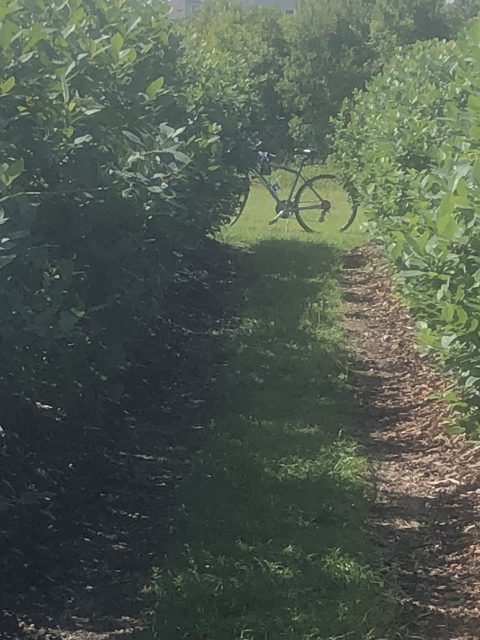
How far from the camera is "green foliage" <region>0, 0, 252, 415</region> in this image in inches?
154

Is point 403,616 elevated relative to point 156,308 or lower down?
lower down

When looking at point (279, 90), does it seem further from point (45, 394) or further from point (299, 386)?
point (45, 394)

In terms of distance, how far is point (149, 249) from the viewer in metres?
5.95

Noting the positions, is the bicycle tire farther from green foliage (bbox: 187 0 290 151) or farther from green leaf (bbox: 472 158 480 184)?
green leaf (bbox: 472 158 480 184)

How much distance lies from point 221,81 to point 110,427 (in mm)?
5571

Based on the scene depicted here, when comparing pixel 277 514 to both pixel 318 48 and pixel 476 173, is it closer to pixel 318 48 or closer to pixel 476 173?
pixel 476 173

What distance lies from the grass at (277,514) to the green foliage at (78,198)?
81 cm

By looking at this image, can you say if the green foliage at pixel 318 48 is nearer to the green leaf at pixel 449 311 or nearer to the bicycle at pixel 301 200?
the bicycle at pixel 301 200

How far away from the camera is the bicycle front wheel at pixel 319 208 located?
16.0 m

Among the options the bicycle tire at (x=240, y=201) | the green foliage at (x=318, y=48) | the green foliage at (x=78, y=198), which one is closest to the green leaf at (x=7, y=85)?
the green foliage at (x=78, y=198)

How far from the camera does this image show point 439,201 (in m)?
4.60

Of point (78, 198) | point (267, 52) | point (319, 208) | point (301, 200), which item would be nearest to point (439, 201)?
point (78, 198)

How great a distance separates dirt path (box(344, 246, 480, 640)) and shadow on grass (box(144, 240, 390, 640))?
12 centimetres

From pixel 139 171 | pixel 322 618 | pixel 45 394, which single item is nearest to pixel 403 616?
pixel 322 618
